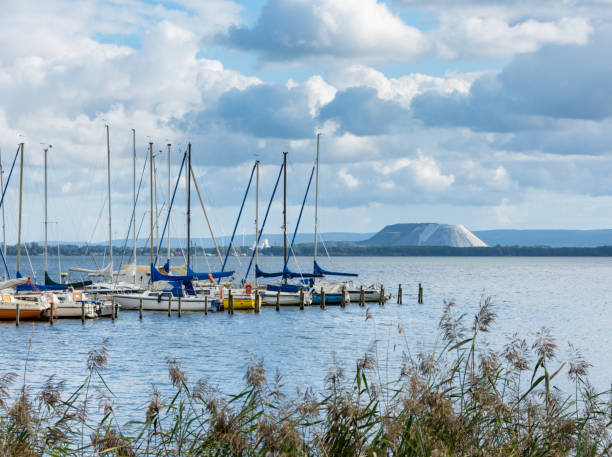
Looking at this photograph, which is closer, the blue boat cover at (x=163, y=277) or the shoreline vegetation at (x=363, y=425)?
the shoreline vegetation at (x=363, y=425)

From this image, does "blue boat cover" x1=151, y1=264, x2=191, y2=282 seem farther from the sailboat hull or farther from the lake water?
the lake water

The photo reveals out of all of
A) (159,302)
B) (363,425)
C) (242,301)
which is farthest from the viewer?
(242,301)

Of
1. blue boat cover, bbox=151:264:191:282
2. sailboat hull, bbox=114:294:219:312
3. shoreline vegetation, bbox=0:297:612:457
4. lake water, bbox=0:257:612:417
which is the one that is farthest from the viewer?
blue boat cover, bbox=151:264:191:282

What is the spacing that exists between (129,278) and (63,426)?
6638 centimetres

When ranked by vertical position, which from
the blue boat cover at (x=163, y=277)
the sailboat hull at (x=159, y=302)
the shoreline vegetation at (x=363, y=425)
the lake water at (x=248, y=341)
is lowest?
the lake water at (x=248, y=341)

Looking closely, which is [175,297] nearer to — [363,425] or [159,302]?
[159,302]

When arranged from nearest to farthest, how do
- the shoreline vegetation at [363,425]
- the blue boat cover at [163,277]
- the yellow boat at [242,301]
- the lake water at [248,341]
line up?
the shoreline vegetation at [363,425], the lake water at [248,341], the blue boat cover at [163,277], the yellow boat at [242,301]

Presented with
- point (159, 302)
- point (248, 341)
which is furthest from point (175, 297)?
point (248, 341)

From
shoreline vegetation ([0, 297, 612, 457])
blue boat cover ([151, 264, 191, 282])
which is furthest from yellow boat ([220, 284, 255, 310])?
shoreline vegetation ([0, 297, 612, 457])

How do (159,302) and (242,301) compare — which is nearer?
(159,302)

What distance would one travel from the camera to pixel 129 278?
72438 mm

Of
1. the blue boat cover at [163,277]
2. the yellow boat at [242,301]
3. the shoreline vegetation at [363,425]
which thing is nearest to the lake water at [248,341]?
the yellow boat at [242,301]

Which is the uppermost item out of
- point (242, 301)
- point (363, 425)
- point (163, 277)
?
point (363, 425)

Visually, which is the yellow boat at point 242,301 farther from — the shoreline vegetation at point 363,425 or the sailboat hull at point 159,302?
the shoreline vegetation at point 363,425
